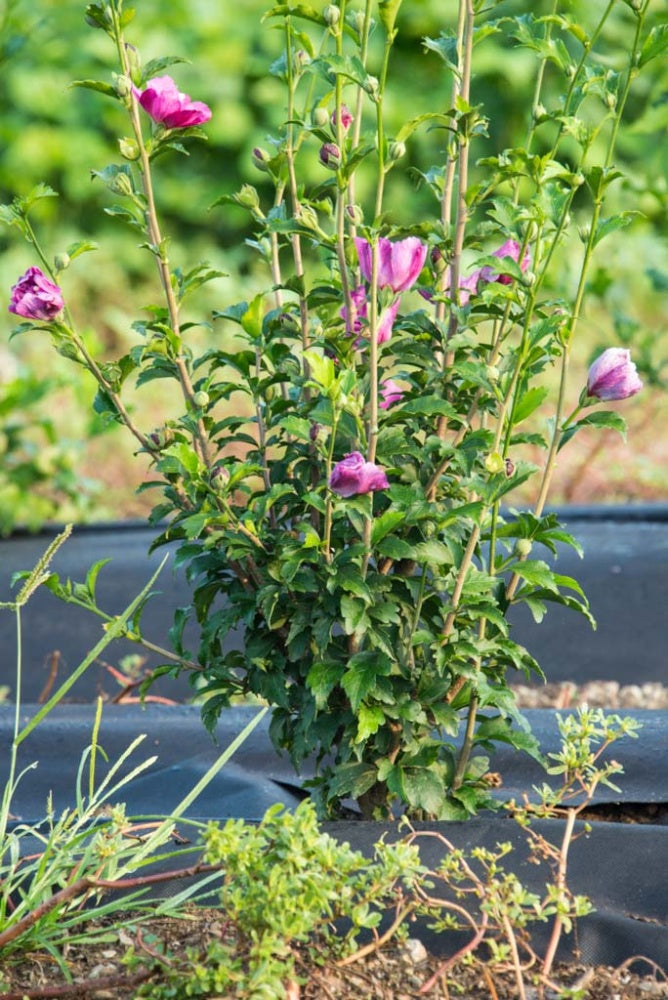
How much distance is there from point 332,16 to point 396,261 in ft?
0.83

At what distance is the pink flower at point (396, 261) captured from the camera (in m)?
1.32

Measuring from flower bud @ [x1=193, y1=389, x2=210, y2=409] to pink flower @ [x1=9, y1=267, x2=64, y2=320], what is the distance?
0.18 metres

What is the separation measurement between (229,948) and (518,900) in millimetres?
281

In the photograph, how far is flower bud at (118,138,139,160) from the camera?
1.34 meters

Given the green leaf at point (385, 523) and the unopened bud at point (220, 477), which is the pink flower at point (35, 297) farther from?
the green leaf at point (385, 523)

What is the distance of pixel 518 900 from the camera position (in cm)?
121

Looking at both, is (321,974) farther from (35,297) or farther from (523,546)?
(35,297)

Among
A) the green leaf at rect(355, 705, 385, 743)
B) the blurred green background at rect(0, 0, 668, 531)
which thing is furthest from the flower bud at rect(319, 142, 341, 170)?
the blurred green background at rect(0, 0, 668, 531)

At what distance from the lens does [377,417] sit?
4.49 feet

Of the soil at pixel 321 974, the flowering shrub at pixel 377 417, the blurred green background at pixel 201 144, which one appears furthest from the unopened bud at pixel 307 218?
the blurred green background at pixel 201 144

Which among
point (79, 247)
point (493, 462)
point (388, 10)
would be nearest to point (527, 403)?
point (493, 462)

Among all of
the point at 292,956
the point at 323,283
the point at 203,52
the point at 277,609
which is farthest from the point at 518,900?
the point at 203,52

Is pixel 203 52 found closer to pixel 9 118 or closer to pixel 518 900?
pixel 9 118

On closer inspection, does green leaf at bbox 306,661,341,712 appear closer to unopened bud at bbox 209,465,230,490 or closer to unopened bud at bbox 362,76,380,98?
unopened bud at bbox 209,465,230,490
